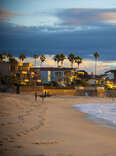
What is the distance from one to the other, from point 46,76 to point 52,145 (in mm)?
83700

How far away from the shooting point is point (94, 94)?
69.1 m

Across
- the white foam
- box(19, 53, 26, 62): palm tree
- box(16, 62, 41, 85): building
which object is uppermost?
box(19, 53, 26, 62): palm tree

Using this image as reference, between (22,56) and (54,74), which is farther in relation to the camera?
(22,56)

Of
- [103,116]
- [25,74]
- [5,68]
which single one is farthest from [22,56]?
[103,116]

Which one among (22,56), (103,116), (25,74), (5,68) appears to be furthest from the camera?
(22,56)

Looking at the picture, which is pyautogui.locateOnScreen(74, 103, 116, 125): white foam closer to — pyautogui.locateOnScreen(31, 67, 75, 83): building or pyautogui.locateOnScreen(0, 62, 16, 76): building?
pyautogui.locateOnScreen(0, 62, 16, 76): building

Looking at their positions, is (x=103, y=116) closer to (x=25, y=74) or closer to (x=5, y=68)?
(x=5, y=68)

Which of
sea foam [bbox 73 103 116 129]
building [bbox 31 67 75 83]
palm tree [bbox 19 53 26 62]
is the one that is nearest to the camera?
sea foam [bbox 73 103 116 129]

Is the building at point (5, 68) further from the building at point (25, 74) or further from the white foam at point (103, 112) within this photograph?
the white foam at point (103, 112)

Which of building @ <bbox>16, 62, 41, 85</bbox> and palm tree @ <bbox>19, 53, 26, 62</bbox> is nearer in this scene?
building @ <bbox>16, 62, 41, 85</bbox>

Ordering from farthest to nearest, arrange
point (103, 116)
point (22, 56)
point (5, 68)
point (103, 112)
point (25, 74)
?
point (22, 56)
point (25, 74)
point (5, 68)
point (103, 112)
point (103, 116)

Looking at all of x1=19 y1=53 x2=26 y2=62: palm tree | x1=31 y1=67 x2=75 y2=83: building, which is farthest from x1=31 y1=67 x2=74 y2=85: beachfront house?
x1=19 y1=53 x2=26 y2=62: palm tree

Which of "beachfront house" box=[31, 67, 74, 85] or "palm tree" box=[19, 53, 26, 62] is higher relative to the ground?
"palm tree" box=[19, 53, 26, 62]

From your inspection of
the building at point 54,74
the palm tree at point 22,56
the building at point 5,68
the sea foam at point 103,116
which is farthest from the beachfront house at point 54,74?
the sea foam at point 103,116
